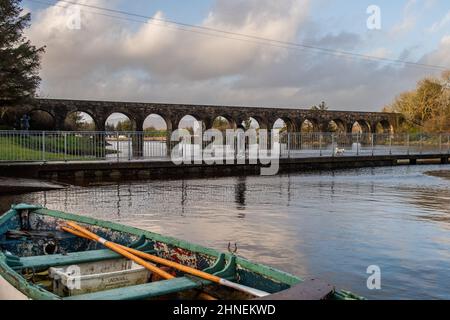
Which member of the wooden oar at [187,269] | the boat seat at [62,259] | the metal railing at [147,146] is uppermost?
the metal railing at [147,146]

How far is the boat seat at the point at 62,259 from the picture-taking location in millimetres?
4579

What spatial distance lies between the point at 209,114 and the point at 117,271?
183ft

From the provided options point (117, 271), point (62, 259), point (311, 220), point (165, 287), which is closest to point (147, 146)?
point (311, 220)

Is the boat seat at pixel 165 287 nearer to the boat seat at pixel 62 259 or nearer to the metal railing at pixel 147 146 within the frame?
the boat seat at pixel 62 259

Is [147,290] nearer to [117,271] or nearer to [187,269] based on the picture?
[187,269]

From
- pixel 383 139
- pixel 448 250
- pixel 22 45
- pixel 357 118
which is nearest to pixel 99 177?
pixel 22 45

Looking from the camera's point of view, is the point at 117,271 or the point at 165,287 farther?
the point at 117,271

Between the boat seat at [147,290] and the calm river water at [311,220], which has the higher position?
the boat seat at [147,290]

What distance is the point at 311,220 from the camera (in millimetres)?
9914

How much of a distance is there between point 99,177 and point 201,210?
8.57 m

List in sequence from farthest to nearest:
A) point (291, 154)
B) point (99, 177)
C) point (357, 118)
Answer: point (357, 118) < point (291, 154) < point (99, 177)

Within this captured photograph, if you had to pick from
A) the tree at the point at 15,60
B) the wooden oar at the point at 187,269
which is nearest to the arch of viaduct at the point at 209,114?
the tree at the point at 15,60

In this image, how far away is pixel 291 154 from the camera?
1016 inches

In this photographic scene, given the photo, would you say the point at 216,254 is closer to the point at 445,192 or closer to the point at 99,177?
the point at 445,192
